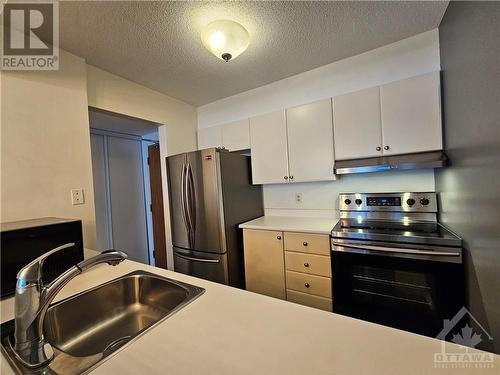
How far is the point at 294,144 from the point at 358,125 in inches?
23.1

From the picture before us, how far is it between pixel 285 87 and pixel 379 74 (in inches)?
35.6

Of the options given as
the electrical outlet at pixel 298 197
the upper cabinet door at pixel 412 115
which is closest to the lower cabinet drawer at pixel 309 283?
the electrical outlet at pixel 298 197

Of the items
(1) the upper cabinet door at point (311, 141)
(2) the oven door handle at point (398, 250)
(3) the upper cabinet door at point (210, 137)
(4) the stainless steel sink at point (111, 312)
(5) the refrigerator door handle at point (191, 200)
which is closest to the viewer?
(4) the stainless steel sink at point (111, 312)

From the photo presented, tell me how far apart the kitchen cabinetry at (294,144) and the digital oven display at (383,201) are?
418 millimetres

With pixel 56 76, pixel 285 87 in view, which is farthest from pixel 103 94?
pixel 285 87

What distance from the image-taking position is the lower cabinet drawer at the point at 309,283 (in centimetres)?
175

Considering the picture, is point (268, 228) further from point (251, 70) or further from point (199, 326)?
point (251, 70)

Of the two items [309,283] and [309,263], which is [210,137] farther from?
[309,283]

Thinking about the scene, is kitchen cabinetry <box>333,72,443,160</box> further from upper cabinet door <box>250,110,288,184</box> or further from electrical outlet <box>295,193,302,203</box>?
electrical outlet <box>295,193,302,203</box>

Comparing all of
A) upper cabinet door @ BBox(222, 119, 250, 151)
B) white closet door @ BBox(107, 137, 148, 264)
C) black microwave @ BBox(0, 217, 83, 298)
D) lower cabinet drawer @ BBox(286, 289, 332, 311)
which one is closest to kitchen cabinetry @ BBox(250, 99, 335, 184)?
upper cabinet door @ BBox(222, 119, 250, 151)

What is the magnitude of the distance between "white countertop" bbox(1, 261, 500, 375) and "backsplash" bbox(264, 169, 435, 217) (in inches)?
65.8

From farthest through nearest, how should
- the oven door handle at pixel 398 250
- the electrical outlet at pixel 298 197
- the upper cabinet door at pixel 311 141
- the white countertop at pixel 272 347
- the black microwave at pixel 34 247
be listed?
1. the electrical outlet at pixel 298 197
2. the upper cabinet door at pixel 311 141
3. the oven door handle at pixel 398 250
4. the black microwave at pixel 34 247
5. the white countertop at pixel 272 347

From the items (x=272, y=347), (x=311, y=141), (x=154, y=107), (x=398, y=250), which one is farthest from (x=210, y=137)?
(x=272, y=347)

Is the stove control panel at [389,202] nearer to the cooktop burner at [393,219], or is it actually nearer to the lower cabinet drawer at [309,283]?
the cooktop burner at [393,219]
